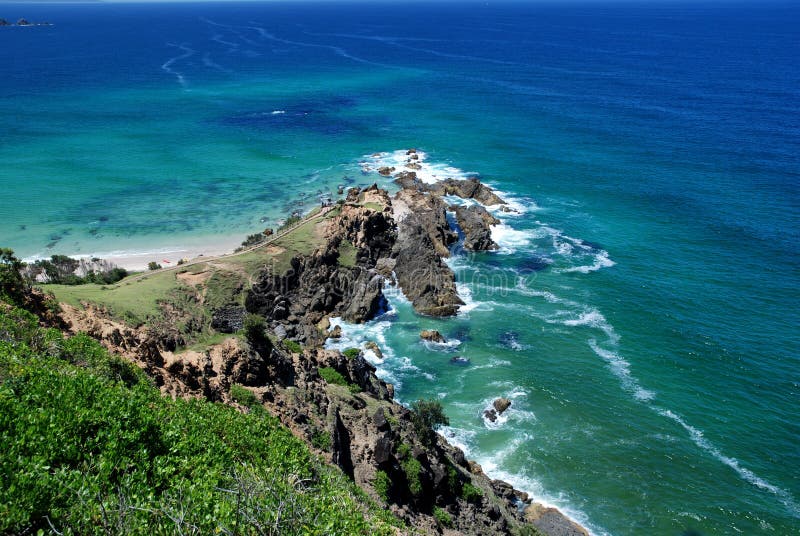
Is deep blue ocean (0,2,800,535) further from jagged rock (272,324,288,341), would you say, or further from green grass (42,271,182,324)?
green grass (42,271,182,324)

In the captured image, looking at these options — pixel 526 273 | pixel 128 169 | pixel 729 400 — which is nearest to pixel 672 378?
pixel 729 400

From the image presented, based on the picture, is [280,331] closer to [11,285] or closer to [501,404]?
[501,404]

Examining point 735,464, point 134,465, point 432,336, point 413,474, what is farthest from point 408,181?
point 134,465

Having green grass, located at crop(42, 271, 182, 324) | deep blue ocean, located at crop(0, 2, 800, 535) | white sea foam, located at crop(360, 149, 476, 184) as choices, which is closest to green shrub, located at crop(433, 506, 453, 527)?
deep blue ocean, located at crop(0, 2, 800, 535)

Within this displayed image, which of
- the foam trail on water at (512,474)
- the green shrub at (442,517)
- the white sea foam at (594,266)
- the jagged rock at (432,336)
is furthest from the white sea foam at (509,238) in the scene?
the green shrub at (442,517)

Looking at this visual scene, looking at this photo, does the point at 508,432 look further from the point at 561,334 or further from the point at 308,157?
the point at 308,157
